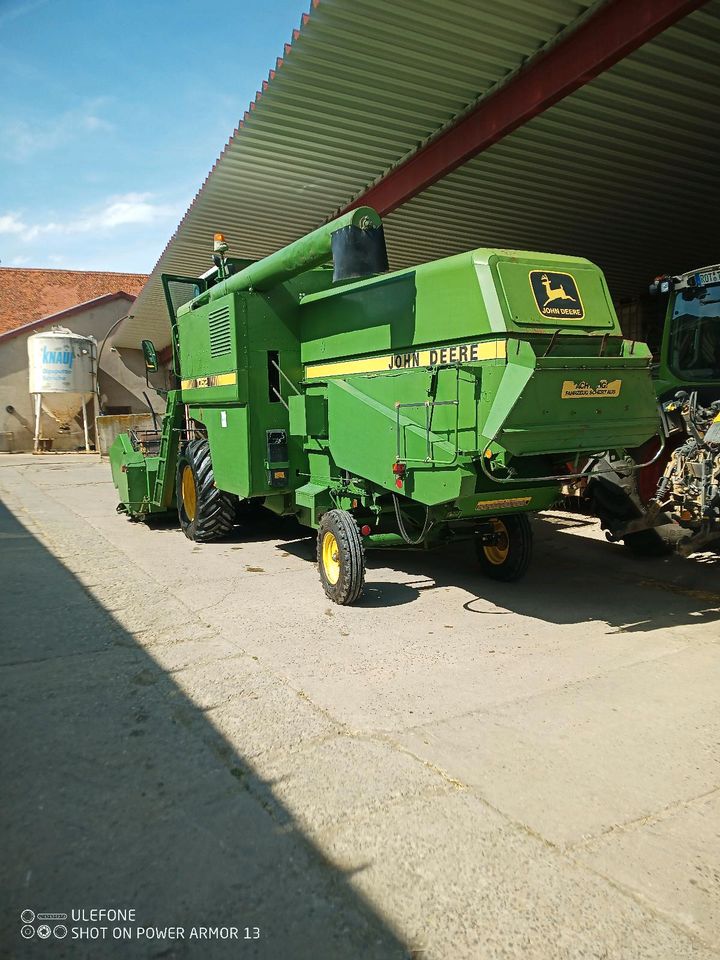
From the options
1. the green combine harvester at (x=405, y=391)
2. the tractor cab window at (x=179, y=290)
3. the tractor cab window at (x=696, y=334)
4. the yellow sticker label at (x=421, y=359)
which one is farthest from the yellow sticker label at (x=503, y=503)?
the tractor cab window at (x=179, y=290)

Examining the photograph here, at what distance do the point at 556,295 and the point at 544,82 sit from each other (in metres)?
2.46

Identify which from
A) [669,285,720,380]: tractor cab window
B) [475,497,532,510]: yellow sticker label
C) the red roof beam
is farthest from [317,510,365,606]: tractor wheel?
the red roof beam

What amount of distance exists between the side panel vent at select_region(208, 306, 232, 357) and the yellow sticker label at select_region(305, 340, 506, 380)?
3.01 feet

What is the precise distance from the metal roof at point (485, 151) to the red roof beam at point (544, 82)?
0.12 meters

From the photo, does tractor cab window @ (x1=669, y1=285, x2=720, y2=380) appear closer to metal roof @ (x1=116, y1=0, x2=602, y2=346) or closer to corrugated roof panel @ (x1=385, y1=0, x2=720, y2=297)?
corrugated roof panel @ (x1=385, y1=0, x2=720, y2=297)

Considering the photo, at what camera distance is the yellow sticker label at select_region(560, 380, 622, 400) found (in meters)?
4.59

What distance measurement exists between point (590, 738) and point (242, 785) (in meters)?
1.64

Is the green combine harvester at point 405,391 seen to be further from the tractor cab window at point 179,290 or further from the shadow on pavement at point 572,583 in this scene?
the tractor cab window at point 179,290

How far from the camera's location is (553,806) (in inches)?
113

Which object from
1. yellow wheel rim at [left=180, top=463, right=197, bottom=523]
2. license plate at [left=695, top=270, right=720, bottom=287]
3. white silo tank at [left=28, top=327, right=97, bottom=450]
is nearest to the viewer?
license plate at [left=695, top=270, right=720, bottom=287]

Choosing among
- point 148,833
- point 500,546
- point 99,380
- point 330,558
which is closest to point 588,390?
point 500,546

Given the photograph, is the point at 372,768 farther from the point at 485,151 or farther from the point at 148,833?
the point at 485,151

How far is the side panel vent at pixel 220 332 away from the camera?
6.85 meters

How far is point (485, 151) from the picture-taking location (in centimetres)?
764
